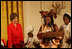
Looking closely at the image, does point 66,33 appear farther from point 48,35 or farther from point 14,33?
point 14,33

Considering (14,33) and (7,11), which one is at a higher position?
(7,11)

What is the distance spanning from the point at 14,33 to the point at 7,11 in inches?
19.2

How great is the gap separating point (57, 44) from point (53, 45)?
9cm

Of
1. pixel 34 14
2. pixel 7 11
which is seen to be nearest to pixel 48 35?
pixel 34 14

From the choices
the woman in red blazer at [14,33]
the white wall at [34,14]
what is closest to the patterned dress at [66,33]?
the white wall at [34,14]

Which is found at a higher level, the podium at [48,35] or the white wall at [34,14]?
the white wall at [34,14]

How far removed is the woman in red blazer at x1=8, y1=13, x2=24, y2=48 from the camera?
4.04m

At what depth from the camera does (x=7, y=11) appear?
4.05 m

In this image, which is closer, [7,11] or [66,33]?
[7,11]

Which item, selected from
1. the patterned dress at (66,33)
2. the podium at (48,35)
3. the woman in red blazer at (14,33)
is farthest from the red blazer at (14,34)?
the patterned dress at (66,33)

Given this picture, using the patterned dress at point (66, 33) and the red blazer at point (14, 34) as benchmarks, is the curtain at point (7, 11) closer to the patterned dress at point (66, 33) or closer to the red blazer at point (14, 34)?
the red blazer at point (14, 34)

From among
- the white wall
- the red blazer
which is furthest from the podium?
the red blazer

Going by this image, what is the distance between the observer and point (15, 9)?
4.09 metres

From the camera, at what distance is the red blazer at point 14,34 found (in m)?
4.04
